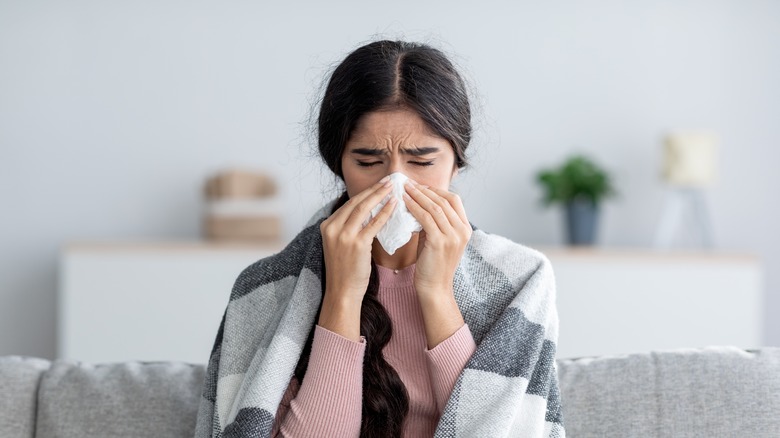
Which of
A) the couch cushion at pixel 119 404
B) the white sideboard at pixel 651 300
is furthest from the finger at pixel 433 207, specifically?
the white sideboard at pixel 651 300

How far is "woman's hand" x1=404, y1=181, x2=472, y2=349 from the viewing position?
1.57 metres

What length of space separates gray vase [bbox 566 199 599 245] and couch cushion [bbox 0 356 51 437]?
8.72 feet

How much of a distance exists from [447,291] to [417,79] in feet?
1.20

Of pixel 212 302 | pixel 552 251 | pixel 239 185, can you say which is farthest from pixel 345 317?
pixel 239 185

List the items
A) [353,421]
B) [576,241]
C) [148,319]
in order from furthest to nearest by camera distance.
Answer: [576,241]
[148,319]
[353,421]

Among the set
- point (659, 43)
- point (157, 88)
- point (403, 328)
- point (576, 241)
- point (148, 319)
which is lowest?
point (148, 319)

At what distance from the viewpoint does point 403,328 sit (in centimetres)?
170

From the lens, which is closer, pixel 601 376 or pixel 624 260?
pixel 601 376

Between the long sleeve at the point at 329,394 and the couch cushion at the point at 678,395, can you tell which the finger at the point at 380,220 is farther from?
the couch cushion at the point at 678,395

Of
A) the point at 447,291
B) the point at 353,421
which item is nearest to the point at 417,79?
the point at 447,291

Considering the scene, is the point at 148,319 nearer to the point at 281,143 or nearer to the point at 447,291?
the point at 281,143

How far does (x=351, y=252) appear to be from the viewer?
158 cm

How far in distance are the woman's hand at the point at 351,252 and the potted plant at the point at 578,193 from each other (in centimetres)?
255

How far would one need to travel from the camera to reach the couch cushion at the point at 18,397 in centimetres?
173
